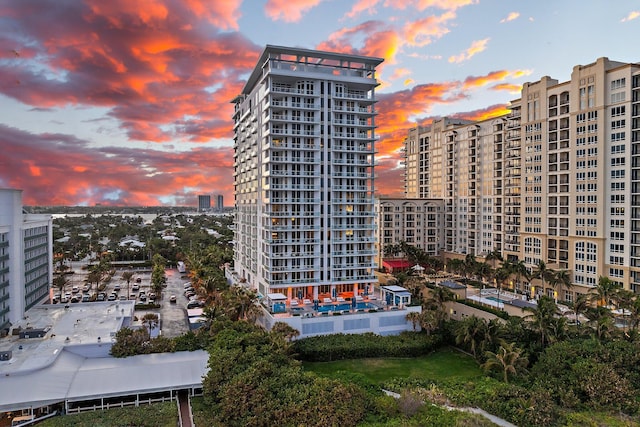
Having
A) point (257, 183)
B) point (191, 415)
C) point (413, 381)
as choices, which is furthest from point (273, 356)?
point (257, 183)

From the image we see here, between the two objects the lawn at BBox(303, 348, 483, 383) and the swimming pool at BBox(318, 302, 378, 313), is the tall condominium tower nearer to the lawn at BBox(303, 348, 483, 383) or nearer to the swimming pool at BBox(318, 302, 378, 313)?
the swimming pool at BBox(318, 302, 378, 313)

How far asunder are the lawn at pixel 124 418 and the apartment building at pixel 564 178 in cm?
6237

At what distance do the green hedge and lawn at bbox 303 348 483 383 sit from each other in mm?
682

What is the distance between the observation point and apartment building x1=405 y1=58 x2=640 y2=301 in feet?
202

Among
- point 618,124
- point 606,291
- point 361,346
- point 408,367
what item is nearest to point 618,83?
point 618,124

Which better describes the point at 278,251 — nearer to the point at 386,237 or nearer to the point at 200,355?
the point at 200,355

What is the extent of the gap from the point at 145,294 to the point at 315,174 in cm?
3915

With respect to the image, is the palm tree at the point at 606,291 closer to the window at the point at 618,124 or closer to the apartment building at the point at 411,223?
the window at the point at 618,124

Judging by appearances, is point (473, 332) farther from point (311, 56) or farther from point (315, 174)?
point (311, 56)

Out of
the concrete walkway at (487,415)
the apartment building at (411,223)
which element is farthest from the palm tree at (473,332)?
the apartment building at (411,223)

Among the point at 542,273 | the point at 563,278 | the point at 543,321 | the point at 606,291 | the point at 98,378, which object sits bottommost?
the point at 98,378

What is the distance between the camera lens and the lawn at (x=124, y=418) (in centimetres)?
3034

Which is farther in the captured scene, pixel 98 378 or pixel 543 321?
pixel 543 321

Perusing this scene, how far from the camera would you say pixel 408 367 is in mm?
44594
